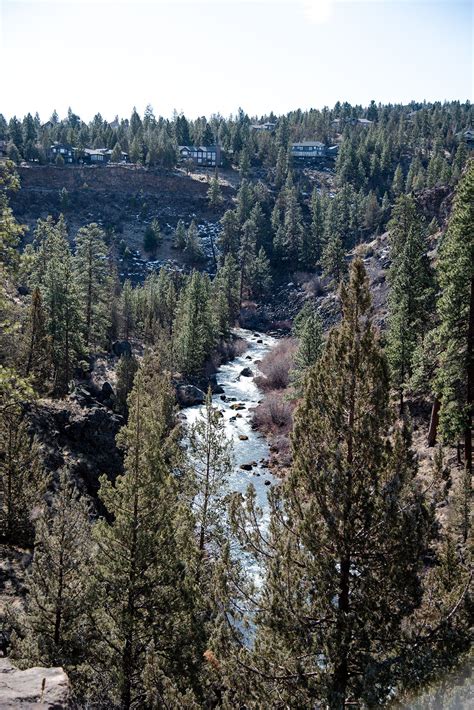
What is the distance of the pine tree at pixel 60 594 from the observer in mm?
14078

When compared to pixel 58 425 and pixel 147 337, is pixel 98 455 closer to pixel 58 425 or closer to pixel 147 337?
pixel 58 425

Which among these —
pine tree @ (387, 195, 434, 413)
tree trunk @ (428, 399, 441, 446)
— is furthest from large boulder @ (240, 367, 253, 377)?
tree trunk @ (428, 399, 441, 446)

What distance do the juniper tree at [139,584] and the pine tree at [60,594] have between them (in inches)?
22.9

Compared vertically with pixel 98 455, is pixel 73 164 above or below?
above

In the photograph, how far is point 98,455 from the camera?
28562 mm

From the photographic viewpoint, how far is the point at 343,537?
9.62m

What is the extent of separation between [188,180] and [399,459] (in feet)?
378

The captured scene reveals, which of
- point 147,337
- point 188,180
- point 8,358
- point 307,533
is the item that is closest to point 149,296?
point 147,337

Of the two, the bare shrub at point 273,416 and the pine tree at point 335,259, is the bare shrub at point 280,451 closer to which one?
the bare shrub at point 273,416

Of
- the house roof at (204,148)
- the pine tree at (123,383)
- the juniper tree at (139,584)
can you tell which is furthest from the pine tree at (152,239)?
the juniper tree at (139,584)

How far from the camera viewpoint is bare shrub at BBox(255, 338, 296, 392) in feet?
177

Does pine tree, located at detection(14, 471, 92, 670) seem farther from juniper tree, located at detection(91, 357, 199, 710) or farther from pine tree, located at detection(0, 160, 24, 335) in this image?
pine tree, located at detection(0, 160, 24, 335)

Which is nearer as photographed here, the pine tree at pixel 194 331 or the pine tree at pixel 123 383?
the pine tree at pixel 123 383

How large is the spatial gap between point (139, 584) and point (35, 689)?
6.58 m
